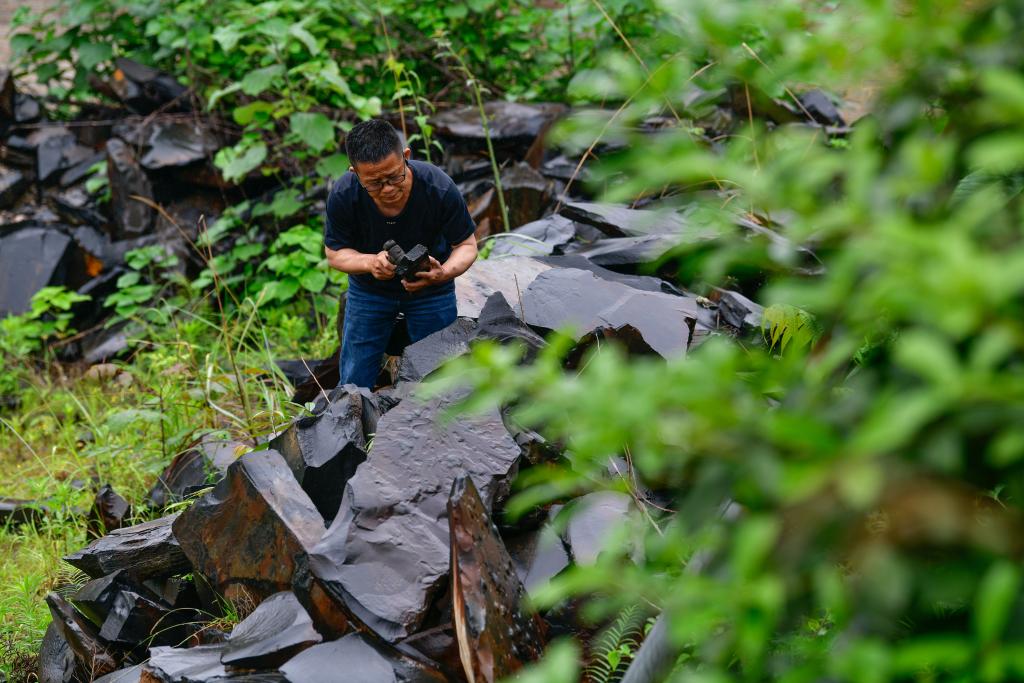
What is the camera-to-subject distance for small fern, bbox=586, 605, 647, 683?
2.78 meters

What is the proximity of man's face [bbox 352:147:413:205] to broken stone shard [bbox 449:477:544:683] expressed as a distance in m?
1.76

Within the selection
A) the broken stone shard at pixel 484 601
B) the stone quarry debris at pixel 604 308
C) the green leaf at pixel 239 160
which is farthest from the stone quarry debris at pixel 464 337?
the green leaf at pixel 239 160

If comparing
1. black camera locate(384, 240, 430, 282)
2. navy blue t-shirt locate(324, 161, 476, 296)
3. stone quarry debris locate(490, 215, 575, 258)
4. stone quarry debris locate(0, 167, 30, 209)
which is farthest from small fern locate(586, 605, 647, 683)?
stone quarry debris locate(0, 167, 30, 209)

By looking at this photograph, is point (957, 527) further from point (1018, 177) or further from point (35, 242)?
point (35, 242)

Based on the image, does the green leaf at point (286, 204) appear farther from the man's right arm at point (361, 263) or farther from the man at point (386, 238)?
the man's right arm at point (361, 263)

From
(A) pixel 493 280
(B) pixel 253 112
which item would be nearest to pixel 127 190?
(B) pixel 253 112

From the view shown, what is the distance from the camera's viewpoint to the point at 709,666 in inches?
53.8

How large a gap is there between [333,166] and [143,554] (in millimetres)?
3922

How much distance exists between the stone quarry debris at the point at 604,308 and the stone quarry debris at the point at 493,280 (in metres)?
0.30

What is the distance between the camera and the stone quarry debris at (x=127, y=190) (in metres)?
8.27

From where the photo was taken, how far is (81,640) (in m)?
3.85

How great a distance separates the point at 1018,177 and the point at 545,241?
439cm

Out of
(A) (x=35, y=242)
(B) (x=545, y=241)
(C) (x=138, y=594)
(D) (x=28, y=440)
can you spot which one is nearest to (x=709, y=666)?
(C) (x=138, y=594)

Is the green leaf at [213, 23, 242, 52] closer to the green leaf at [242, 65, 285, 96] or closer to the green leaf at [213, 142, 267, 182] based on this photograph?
the green leaf at [242, 65, 285, 96]
